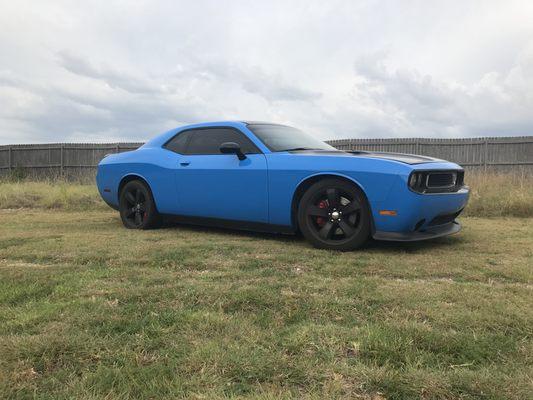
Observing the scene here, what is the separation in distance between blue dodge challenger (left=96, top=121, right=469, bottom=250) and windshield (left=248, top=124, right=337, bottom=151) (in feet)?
0.05

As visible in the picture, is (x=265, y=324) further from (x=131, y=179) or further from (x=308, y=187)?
(x=131, y=179)

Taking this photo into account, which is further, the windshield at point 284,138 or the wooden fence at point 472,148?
the wooden fence at point 472,148

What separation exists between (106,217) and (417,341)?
6665 millimetres

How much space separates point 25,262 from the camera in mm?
4223

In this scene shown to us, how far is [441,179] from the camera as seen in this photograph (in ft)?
15.6

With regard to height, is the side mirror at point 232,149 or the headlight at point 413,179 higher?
the side mirror at point 232,149

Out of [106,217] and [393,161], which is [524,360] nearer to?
[393,161]

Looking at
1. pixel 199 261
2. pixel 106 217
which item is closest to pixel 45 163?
pixel 106 217

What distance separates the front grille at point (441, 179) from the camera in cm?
459

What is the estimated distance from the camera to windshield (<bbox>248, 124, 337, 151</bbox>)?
5398 mm

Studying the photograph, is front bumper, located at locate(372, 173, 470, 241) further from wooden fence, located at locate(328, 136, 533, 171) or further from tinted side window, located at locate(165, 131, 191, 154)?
wooden fence, located at locate(328, 136, 533, 171)

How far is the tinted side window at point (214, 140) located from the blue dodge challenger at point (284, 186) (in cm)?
1

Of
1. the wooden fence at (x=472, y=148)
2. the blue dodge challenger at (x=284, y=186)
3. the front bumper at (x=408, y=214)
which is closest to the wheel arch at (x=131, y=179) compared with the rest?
the blue dodge challenger at (x=284, y=186)

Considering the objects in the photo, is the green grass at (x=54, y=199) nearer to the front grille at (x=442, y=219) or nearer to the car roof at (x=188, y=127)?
the car roof at (x=188, y=127)
